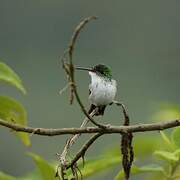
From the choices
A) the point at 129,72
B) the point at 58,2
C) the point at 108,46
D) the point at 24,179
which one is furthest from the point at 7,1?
the point at 24,179

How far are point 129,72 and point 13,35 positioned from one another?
5.01ft

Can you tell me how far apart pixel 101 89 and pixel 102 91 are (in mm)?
14

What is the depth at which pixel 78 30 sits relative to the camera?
1057 millimetres

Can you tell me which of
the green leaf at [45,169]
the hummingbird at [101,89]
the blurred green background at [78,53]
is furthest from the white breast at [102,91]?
the blurred green background at [78,53]

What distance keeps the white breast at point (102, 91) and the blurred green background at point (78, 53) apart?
382 centimetres

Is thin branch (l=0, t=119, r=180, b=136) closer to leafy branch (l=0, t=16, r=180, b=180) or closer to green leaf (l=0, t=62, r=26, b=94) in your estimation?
leafy branch (l=0, t=16, r=180, b=180)

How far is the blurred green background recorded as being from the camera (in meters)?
6.38

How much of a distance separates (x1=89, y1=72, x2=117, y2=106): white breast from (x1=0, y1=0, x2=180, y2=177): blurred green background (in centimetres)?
382

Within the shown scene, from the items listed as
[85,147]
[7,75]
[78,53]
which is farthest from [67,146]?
[78,53]

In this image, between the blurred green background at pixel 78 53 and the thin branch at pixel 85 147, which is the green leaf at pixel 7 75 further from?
the blurred green background at pixel 78 53

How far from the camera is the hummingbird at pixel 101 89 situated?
136 centimetres

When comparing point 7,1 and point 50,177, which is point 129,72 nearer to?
point 7,1

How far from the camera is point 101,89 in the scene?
139 centimetres

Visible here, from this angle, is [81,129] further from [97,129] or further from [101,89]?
[101,89]
